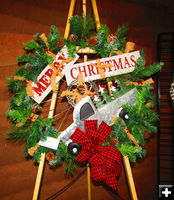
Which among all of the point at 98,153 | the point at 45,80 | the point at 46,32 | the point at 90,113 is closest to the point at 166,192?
the point at 98,153

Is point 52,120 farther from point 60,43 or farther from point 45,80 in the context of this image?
point 60,43

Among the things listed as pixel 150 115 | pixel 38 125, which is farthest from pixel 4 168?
pixel 150 115

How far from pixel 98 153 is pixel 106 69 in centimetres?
37

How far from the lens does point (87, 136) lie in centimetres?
83

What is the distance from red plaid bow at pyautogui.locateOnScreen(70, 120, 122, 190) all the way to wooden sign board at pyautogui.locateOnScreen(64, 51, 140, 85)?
0.21 m

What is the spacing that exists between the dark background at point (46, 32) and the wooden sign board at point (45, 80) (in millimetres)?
189

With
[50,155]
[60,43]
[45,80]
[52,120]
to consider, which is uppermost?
[60,43]

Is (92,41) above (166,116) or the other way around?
above

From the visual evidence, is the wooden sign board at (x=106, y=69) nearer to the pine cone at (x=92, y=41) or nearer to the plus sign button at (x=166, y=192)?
the pine cone at (x=92, y=41)

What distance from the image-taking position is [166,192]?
3.71 feet

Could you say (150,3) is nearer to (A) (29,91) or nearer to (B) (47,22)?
(B) (47,22)

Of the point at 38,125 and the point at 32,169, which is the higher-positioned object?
the point at 38,125

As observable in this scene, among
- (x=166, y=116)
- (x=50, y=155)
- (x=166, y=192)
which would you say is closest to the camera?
(x=50, y=155)

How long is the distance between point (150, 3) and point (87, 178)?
1.12m
